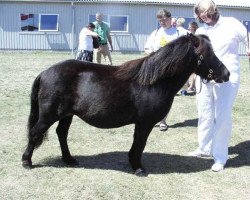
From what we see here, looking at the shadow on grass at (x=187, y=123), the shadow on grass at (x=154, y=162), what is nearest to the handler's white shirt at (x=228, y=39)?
the shadow on grass at (x=154, y=162)

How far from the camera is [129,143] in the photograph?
6645 millimetres

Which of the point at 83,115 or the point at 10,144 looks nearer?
the point at 83,115

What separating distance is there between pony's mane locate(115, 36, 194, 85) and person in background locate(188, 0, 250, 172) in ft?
2.00

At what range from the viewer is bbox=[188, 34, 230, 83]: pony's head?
4.87m

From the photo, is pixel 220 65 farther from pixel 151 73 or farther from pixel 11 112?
pixel 11 112

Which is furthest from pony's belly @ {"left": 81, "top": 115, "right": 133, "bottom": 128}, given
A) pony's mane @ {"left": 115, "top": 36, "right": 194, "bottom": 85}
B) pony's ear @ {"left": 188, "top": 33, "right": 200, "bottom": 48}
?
pony's ear @ {"left": 188, "top": 33, "right": 200, "bottom": 48}

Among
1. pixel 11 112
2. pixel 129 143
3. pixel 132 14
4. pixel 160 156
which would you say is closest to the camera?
pixel 160 156

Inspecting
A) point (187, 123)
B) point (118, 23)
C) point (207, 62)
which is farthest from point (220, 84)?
point (118, 23)

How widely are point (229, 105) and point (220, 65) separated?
27.2 inches

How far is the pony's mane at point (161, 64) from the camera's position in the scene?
4.85 metres

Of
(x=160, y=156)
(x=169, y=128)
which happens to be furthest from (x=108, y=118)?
(x=169, y=128)

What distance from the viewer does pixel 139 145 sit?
524 cm

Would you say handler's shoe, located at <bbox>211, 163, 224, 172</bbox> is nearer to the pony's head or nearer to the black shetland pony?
the black shetland pony

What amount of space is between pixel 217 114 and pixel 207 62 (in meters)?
0.89
